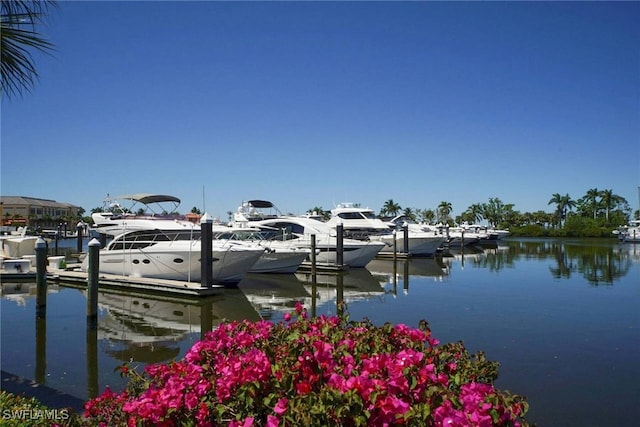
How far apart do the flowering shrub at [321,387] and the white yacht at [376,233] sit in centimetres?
3199

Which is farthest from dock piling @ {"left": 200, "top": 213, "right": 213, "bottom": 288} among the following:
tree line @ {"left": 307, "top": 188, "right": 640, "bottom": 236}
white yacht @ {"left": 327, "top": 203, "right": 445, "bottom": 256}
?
tree line @ {"left": 307, "top": 188, "right": 640, "bottom": 236}

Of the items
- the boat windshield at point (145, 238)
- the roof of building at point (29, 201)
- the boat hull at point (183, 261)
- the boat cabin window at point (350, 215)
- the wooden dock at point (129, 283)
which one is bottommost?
the wooden dock at point (129, 283)

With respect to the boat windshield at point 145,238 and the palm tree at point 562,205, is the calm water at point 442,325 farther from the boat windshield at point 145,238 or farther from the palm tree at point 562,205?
the palm tree at point 562,205

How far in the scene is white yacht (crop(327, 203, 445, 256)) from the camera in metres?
38.5

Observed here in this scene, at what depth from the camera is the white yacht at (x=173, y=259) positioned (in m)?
19.4

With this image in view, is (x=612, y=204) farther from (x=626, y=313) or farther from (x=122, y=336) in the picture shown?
(x=122, y=336)

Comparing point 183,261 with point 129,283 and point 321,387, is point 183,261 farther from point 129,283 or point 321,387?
point 321,387

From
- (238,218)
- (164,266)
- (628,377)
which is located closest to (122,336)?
(164,266)

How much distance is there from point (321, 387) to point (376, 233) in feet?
123

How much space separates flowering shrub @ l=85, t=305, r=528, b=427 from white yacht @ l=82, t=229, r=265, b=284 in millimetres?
15569

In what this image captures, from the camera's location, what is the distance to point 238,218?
3706 centimetres

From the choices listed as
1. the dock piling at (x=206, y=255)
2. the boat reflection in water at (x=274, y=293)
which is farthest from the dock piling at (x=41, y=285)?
the boat reflection in water at (x=274, y=293)

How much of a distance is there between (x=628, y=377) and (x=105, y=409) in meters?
9.49

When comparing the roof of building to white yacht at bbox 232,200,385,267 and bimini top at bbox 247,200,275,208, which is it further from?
white yacht at bbox 232,200,385,267
